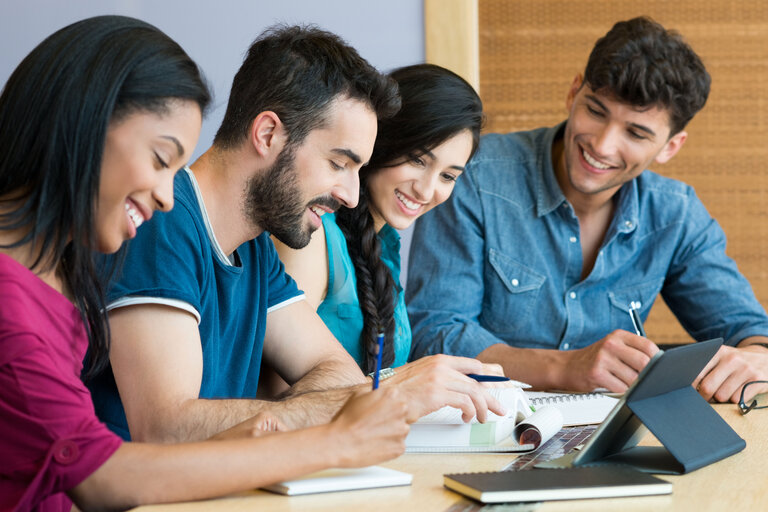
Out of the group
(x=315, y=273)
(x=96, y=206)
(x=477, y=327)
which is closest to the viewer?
(x=96, y=206)

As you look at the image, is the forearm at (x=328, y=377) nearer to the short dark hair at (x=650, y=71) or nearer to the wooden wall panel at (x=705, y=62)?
the short dark hair at (x=650, y=71)

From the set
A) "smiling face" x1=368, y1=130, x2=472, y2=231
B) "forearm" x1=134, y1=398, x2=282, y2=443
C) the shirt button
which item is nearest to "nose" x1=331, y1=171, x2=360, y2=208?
"smiling face" x1=368, y1=130, x2=472, y2=231

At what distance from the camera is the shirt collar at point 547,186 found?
7.49 ft

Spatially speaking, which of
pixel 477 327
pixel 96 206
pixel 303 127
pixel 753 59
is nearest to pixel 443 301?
pixel 477 327

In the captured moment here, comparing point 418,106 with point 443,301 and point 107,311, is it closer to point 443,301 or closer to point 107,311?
point 443,301

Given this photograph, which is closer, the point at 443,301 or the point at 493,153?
the point at 443,301

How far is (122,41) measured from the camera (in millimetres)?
1062

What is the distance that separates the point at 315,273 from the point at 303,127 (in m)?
0.37

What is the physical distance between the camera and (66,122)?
1.01 meters

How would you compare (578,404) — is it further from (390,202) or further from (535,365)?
(390,202)

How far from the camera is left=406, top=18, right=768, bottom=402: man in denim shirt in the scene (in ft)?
7.16

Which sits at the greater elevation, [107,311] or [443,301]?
[107,311]

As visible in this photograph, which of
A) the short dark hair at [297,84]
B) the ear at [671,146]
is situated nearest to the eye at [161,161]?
the short dark hair at [297,84]

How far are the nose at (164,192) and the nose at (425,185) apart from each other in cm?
85
